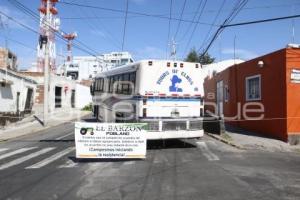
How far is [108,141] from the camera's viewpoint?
13781mm

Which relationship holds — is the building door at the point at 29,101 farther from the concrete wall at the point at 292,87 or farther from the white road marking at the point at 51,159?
the concrete wall at the point at 292,87

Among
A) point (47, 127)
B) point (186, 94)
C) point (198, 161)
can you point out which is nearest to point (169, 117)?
point (186, 94)

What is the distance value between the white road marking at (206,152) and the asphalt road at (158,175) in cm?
3

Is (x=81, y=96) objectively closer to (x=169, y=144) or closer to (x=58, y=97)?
(x=58, y=97)

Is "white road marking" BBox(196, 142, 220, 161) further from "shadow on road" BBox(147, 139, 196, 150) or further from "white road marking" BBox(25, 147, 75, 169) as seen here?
"white road marking" BBox(25, 147, 75, 169)

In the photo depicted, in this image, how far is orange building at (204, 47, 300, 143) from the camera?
18.5 m

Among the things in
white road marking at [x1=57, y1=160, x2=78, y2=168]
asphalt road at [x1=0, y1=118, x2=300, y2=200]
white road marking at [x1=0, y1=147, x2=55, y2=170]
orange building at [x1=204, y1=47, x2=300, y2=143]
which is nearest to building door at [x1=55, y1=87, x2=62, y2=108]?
orange building at [x1=204, y1=47, x2=300, y2=143]

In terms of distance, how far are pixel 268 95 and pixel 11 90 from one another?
18.5 metres

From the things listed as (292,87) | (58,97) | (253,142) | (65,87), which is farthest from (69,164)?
(65,87)

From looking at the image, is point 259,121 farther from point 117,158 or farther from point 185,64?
point 117,158

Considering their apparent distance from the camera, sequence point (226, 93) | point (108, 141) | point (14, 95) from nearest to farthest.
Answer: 1. point (108, 141)
2. point (226, 93)
3. point (14, 95)

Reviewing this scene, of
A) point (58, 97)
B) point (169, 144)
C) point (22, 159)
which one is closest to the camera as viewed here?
point (22, 159)

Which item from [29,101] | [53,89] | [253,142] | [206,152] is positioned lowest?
[206,152]

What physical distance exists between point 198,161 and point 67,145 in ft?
21.8
